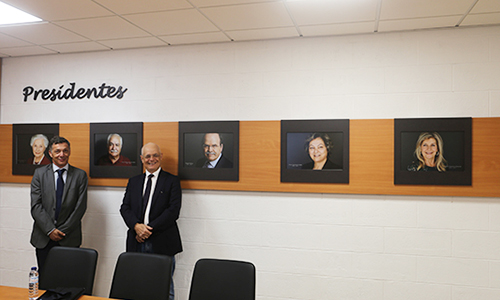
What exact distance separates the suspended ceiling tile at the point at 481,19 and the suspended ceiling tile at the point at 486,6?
88mm

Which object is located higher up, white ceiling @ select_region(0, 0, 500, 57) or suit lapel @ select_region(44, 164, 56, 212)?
white ceiling @ select_region(0, 0, 500, 57)

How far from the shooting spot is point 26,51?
4.12m

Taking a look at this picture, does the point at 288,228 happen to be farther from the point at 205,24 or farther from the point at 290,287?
the point at 205,24

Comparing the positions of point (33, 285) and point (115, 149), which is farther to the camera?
point (115, 149)

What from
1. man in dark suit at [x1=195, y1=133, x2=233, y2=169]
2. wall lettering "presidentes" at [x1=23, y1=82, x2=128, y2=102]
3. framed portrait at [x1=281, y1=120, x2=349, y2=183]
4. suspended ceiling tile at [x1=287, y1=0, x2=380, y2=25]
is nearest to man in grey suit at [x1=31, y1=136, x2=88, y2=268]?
wall lettering "presidentes" at [x1=23, y1=82, x2=128, y2=102]

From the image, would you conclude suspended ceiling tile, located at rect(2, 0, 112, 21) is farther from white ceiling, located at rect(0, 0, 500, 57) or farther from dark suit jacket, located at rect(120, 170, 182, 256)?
dark suit jacket, located at rect(120, 170, 182, 256)

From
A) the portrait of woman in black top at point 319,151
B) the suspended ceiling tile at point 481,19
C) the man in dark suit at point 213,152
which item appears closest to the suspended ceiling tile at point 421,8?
the suspended ceiling tile at point 481,19

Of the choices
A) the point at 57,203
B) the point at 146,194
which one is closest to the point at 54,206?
the point at 57,203

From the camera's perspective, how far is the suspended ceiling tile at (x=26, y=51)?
4000mm

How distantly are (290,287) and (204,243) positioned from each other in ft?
3.00

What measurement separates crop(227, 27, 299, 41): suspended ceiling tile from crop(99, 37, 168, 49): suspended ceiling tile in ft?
2.50

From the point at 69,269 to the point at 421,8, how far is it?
122 inches

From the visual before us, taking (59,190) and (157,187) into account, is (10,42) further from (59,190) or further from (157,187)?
(157,187)

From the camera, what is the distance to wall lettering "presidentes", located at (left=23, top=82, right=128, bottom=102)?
4.05 metres
